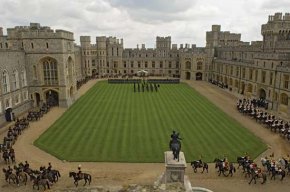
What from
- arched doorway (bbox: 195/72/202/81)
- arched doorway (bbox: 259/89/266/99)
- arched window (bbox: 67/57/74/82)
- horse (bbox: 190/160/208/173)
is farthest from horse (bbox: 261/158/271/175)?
arched doorway (bbox: 195/72/202/81)

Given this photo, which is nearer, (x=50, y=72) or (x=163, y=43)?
(x=50, y=72)

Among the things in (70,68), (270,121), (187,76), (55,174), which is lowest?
(55,174)

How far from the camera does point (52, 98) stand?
4403 cm

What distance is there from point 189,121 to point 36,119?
20003 millimetres

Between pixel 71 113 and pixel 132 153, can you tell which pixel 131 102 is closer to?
pixel 71 113

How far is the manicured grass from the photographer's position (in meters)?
23.8

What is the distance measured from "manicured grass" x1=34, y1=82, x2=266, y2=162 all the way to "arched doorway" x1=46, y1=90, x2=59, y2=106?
144 inches

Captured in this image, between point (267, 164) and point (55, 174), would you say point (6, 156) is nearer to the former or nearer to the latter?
point (55, 174)

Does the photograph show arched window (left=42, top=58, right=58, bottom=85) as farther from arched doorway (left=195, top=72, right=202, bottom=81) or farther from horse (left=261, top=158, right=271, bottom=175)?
arched doorway (left=195, top=72, right=202, bottom=81)

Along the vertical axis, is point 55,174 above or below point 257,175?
above

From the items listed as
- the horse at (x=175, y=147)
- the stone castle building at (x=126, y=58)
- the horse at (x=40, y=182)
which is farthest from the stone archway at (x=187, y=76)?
the horse at (x=40, y=182)

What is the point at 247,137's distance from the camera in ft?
92.1

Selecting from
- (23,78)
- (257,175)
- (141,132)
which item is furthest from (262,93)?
(23,78)

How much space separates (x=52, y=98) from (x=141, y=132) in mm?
21567
